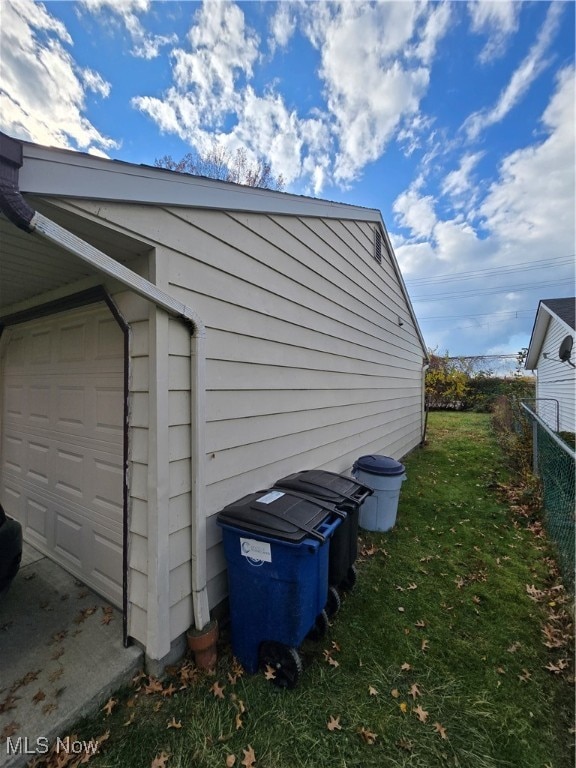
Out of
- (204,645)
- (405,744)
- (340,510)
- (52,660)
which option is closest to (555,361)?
(340,510)

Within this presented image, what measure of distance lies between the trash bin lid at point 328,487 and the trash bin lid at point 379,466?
1.37m

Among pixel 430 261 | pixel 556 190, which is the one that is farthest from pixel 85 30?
pixel 430 261

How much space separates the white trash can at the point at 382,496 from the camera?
4.31 m

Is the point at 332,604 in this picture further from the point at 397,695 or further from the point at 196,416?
the point at 196,416

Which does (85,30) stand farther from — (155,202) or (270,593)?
(270,593)

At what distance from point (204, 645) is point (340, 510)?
134 cm

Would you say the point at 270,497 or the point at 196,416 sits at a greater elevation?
the point at 196,416

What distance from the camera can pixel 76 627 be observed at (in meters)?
2.36

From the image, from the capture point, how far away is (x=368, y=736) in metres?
1.79

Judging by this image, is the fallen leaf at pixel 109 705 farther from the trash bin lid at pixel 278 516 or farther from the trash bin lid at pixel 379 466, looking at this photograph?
the trash bin lid at pixel 379 466

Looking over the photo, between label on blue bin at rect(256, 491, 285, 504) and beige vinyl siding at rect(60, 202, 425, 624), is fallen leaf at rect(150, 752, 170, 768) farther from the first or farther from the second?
label on blue bin at rect(256, 491, 285, 504)

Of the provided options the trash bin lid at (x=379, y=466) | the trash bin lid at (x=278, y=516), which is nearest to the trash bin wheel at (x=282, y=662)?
the trash bin lid at (x=278, y=516)

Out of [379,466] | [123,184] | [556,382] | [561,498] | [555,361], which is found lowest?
[561,498]

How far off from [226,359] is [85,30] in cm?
353
